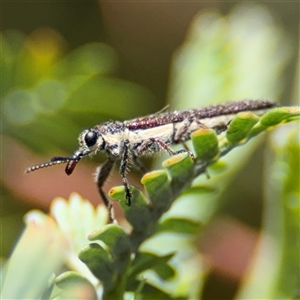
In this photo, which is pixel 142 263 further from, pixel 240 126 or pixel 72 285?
pixel 240 126

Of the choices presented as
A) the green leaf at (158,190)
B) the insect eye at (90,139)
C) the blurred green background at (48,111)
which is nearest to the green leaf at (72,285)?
the green leaf at (158,190)

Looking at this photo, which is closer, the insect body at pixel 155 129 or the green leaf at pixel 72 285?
the green leaf at pixel 72 285

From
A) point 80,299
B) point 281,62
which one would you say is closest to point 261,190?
point 281,62

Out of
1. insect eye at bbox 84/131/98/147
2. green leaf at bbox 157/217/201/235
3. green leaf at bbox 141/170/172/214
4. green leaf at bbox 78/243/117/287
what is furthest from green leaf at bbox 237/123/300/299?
Result: insect eye at bbox 84/131/98/147

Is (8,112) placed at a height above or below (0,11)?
below

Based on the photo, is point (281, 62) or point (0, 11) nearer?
point (281, 62)

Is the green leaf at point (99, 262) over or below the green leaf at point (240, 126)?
below

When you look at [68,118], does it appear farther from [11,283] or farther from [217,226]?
[11,283]

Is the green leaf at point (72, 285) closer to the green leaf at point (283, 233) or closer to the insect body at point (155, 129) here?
the green leaf at point (283, 233)

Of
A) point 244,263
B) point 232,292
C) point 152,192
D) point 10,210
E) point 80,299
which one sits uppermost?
point 152,192
